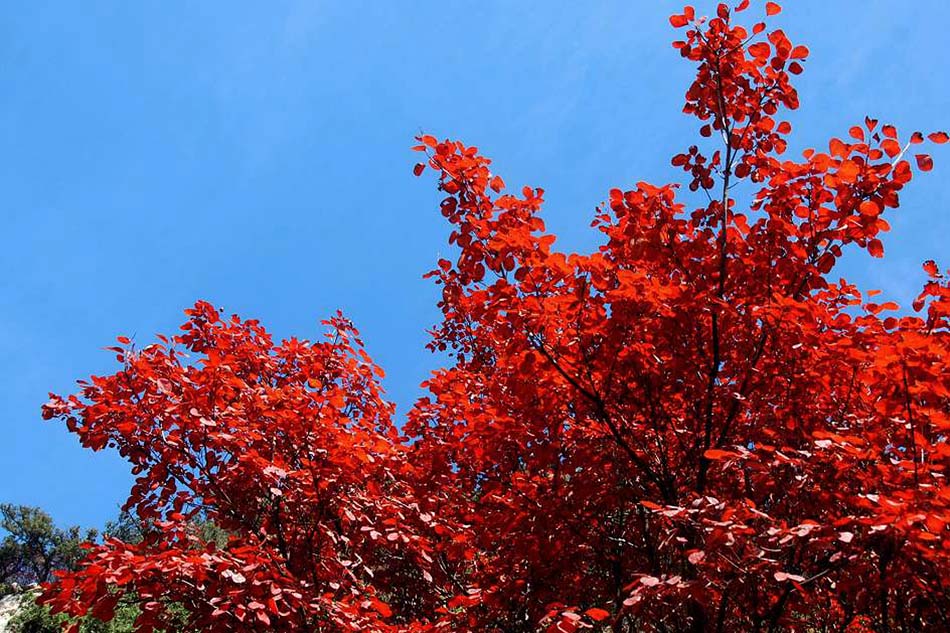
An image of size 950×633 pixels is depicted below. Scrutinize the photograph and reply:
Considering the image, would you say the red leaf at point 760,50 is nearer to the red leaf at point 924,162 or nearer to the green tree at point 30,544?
the red leaf at point 924,162

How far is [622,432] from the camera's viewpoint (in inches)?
173

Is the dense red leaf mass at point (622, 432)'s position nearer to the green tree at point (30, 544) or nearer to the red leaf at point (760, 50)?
the red leaf at point (760, 50)

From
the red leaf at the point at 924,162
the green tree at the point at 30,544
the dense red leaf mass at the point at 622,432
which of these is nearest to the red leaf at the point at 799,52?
the dense red leaf mass at the point at 622,432

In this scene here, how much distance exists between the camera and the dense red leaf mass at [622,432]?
3.70 meters

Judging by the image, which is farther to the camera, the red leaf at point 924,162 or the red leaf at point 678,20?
the red leaf at point 678,20

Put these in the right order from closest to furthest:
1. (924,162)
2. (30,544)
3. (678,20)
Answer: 1. (924,162)
2. (678,20)
3. (30,544)

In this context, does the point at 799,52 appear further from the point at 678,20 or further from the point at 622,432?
the point at 622,432

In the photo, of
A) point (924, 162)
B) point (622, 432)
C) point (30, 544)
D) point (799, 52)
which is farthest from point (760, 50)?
point (30, 544)

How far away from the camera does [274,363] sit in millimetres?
6895

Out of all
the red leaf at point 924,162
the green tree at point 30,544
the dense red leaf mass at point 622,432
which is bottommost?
the dense red leaf mass at point 622,432

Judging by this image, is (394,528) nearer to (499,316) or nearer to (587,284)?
(499,316)

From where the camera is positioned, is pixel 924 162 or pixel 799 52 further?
pixel 799 52

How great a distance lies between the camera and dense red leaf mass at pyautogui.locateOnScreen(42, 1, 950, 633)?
3703 mm

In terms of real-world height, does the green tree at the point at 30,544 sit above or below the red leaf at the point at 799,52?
above
